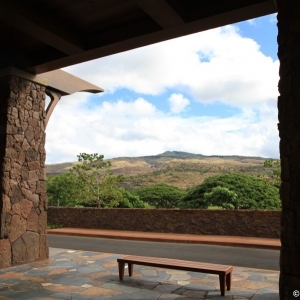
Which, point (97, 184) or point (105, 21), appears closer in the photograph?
point (105, 21)

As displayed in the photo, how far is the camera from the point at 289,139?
2.76 metres

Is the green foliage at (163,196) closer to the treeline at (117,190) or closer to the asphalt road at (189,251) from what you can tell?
the treeline at (117,190)

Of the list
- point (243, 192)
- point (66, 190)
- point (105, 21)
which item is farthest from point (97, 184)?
point (105, 21)

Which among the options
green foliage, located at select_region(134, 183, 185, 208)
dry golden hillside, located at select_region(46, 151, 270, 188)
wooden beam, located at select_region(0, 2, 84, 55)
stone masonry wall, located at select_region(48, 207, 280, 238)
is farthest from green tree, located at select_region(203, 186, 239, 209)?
dry golden hillside, located at select_region(46, 151, 270, 188)

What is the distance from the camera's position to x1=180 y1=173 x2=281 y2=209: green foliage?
16406 mm

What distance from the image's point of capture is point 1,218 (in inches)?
208

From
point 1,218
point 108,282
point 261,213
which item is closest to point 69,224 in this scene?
point 261,213

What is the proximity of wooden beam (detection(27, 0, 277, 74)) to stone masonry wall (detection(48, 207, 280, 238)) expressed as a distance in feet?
23.0

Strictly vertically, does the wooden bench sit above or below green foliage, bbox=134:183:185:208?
below

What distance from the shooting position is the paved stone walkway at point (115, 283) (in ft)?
13.0

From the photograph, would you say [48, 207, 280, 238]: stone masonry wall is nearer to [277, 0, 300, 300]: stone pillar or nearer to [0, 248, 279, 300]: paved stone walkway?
[0, 248, 279, 300]: paved stone walkway

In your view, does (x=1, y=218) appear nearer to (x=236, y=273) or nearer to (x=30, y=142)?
(x=30, y=142)

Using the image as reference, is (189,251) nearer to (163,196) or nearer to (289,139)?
(289,139)

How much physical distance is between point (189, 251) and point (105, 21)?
570cm
